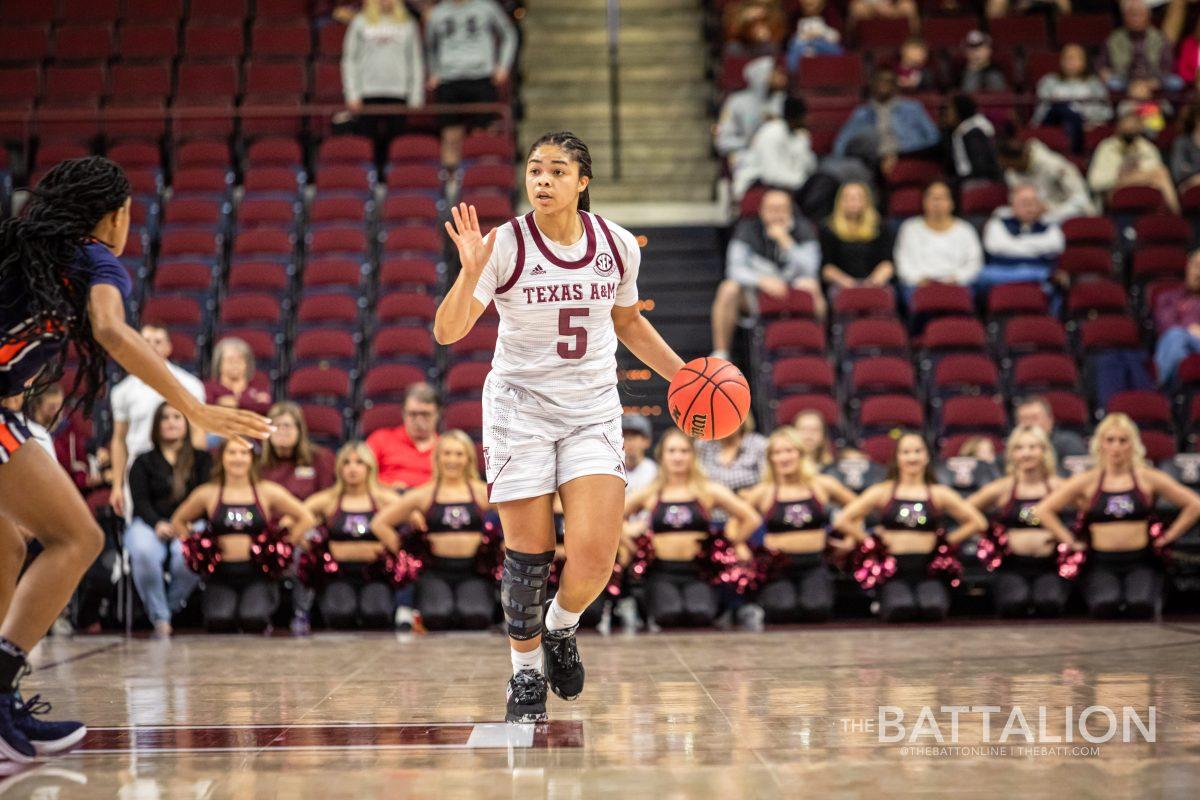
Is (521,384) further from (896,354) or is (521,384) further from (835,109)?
(835,109)

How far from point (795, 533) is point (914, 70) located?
559cm

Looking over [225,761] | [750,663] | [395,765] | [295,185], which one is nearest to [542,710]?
[395,765]

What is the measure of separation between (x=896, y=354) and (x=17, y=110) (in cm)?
799

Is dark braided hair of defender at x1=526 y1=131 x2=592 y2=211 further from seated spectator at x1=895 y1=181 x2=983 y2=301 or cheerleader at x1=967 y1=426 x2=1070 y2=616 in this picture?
seated spectator at x1=895 y1=181 x2=983 y2=301

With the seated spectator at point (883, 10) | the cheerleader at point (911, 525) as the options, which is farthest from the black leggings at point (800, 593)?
the seated spectator at point (883, 10)

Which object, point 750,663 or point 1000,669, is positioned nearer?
point 1000,669

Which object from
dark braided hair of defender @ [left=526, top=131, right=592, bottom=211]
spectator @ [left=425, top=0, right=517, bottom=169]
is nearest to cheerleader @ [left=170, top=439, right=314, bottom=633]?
dark braided hair of defender @ [left=526, top=131, right=592, bottom=211]

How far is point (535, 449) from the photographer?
4309 mm

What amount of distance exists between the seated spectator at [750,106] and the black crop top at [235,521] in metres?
5.31

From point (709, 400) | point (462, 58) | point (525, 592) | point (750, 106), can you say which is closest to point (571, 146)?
point (709, 400)

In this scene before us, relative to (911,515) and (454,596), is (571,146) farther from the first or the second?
(911,515)

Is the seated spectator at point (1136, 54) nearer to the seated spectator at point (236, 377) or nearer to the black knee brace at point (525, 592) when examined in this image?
the seated spectator at point (236, 377)

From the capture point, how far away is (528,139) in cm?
1328

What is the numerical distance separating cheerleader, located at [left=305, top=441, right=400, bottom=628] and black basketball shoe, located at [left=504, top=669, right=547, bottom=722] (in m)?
3.52
